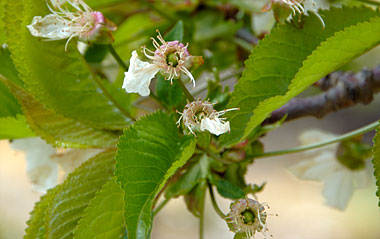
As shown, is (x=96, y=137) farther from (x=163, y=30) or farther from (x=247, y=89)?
(x=163, y=30)

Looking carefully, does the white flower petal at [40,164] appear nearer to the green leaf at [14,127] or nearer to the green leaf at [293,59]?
the green leaf at [14,127]

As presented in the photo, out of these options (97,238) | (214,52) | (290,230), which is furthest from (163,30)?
(290,230)

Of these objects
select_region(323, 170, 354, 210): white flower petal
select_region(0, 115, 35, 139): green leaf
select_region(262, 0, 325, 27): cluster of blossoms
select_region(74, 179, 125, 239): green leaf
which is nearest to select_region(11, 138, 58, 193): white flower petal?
select_region(0, 115, 35, 139): green leaf

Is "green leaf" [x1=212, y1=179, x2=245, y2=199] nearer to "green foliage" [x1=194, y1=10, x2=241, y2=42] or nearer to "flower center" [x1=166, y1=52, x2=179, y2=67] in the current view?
"flower center" [x1=166, y1=52, x2=179, y2=67]

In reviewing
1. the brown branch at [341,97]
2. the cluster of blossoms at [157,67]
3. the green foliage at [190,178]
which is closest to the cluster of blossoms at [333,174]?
the brown branch at [341,97]

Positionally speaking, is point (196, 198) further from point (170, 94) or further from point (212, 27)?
point (212, 27)

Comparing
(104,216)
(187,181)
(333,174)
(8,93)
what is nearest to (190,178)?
(187,181)
